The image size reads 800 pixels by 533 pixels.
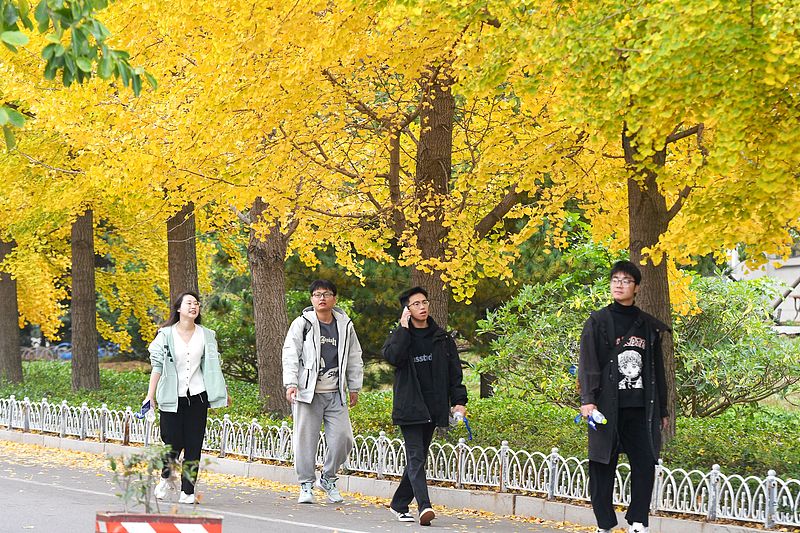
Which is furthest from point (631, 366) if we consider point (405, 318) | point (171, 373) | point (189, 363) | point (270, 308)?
point (270, 308)

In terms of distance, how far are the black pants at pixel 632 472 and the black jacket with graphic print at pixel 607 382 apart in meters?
0.06

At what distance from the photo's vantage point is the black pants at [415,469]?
9.11m

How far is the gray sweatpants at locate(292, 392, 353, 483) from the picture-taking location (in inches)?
Answer: 408

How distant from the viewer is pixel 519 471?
10203mm

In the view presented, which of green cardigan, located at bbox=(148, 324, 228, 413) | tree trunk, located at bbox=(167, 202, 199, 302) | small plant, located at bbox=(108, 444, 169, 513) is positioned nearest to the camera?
small plant, located at bbox=(108, 444, 169, 513)

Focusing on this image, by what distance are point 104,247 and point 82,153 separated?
8950mm

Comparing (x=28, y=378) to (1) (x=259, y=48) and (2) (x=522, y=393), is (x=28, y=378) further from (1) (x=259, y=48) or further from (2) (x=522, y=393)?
(1) (x=259, y=48)

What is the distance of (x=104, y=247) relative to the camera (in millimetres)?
23938

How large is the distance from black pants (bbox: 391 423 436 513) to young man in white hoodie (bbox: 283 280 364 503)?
38.8 inches

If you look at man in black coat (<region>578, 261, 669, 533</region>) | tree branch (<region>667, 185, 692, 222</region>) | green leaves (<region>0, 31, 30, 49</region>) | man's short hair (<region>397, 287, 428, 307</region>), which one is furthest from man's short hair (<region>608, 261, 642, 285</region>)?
green leaves (<region>0, 31, 30, 49</region>)

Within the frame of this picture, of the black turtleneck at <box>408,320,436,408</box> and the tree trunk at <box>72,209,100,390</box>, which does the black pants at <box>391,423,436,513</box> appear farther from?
the tree trunk at <box>72,209,100,390</box>

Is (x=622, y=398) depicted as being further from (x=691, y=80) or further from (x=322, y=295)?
(x=322, y=295)

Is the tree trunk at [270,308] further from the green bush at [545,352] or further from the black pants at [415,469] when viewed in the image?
the black pants at [415,469]

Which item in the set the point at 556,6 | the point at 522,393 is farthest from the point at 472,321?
the point at 556,6
